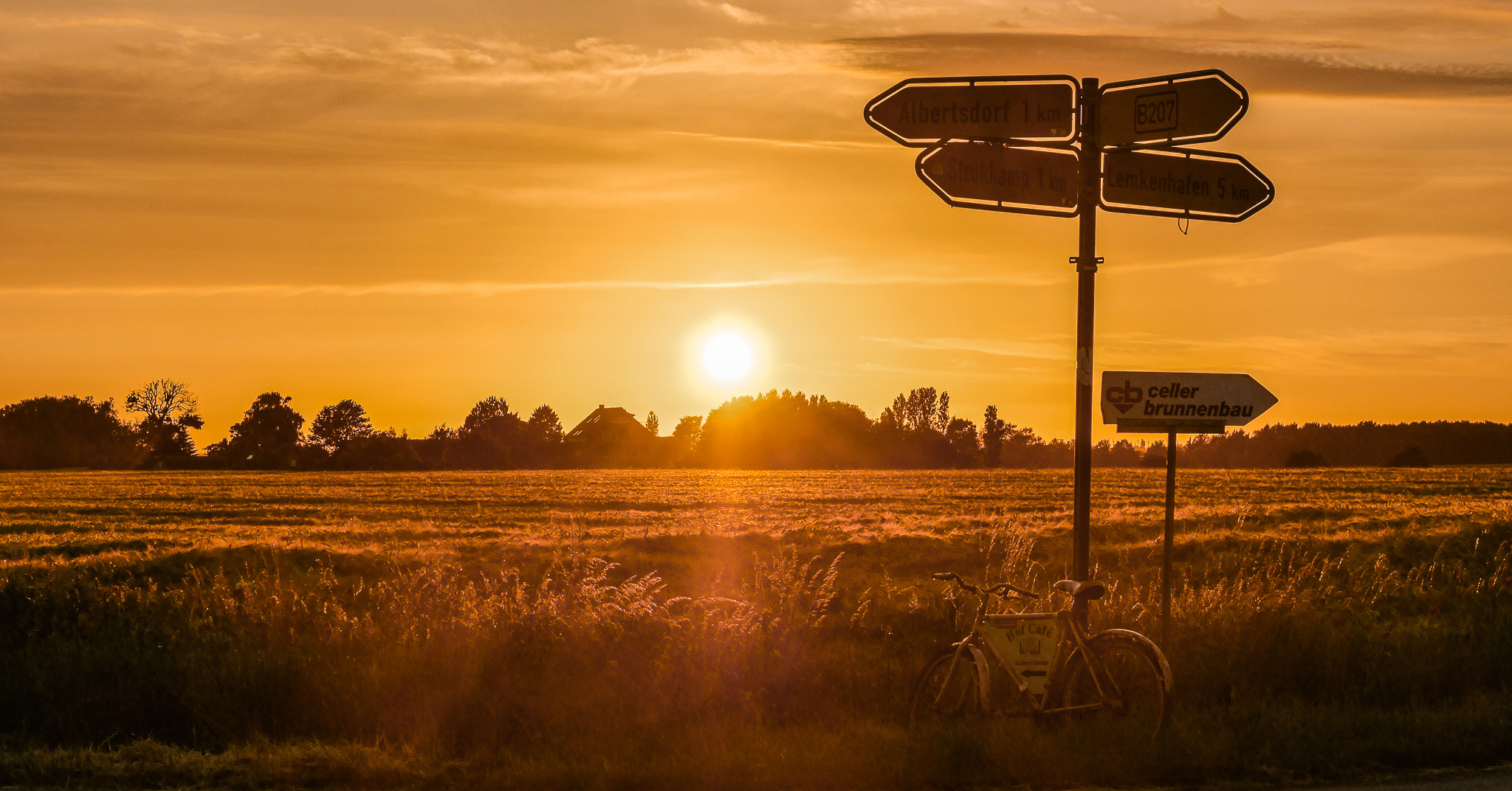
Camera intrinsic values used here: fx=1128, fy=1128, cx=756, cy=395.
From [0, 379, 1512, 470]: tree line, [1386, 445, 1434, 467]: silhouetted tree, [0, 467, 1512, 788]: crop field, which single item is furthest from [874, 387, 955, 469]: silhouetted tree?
[0, 467, 1512, 788]: crop field

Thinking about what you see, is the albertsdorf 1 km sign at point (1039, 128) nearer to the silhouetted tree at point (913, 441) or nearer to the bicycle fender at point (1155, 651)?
the bicycle fender at point (1155, 651)

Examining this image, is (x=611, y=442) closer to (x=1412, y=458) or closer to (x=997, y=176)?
(x=1412, y=458)

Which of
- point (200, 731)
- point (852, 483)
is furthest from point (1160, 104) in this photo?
point (852, 483)

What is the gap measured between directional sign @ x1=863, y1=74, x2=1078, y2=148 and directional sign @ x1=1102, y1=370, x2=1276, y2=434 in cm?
160

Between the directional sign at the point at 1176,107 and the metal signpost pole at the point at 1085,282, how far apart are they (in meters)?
0.13

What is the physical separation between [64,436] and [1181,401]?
486 ft

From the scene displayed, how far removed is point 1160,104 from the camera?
22.9 feet

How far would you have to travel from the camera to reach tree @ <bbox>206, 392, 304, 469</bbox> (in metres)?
122

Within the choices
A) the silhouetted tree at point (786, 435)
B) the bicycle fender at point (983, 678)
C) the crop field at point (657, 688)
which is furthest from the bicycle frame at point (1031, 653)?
the silhouetted tree at point (786, 435)

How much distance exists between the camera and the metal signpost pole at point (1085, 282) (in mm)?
7000

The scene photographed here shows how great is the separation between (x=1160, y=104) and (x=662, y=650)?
15.3 ft

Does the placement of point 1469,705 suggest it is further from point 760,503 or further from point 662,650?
point 760,503

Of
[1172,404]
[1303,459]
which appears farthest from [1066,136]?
[1303,459]

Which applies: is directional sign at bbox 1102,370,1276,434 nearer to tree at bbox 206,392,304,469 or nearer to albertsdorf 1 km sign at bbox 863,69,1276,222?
albertsdorf 1 km sign at bbox 863,69,1276,222
